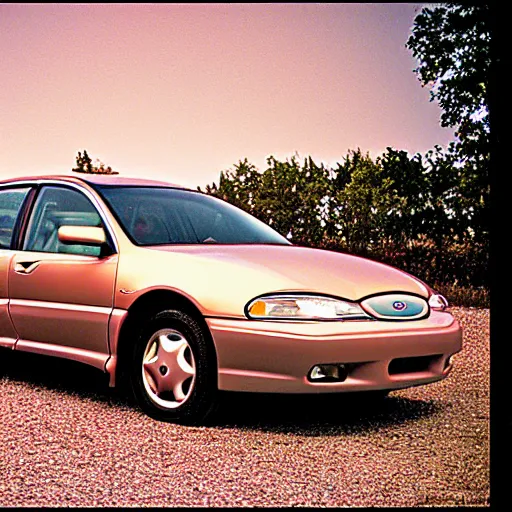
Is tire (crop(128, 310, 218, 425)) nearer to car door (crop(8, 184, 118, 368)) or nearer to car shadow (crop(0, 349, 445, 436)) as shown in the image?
car shadow (crop(0, 349, 445, 436))

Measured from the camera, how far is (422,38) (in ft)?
90.0

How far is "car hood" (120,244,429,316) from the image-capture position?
509cm

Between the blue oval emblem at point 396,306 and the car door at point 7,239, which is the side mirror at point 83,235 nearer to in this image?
the car door at point 7,239

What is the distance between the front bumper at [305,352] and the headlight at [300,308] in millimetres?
47

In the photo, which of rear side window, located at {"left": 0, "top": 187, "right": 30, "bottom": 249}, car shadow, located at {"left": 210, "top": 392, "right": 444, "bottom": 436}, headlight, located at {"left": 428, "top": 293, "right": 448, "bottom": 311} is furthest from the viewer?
rear side window, located at {"left": 0, "top": 187, "right": 30, "bottom": 249}

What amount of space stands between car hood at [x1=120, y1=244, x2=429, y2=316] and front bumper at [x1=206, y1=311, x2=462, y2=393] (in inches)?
6.9

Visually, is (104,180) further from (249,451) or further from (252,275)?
(249,451)

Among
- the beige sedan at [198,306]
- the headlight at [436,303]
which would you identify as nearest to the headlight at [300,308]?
the beige sedan at [198,306]

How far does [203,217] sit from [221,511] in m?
3.11

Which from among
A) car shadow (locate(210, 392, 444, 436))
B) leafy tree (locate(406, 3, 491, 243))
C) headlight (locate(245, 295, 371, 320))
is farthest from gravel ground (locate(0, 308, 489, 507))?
leafy tree (locate(406, 3, 491, 243))

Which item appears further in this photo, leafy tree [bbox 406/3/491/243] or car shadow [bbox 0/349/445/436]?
leafy tree [bbox 406/3/491/243]

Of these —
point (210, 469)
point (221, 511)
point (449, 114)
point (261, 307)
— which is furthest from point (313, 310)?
point (449, 114)

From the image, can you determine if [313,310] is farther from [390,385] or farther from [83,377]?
[83,377]

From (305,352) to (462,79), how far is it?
22.5 metres
